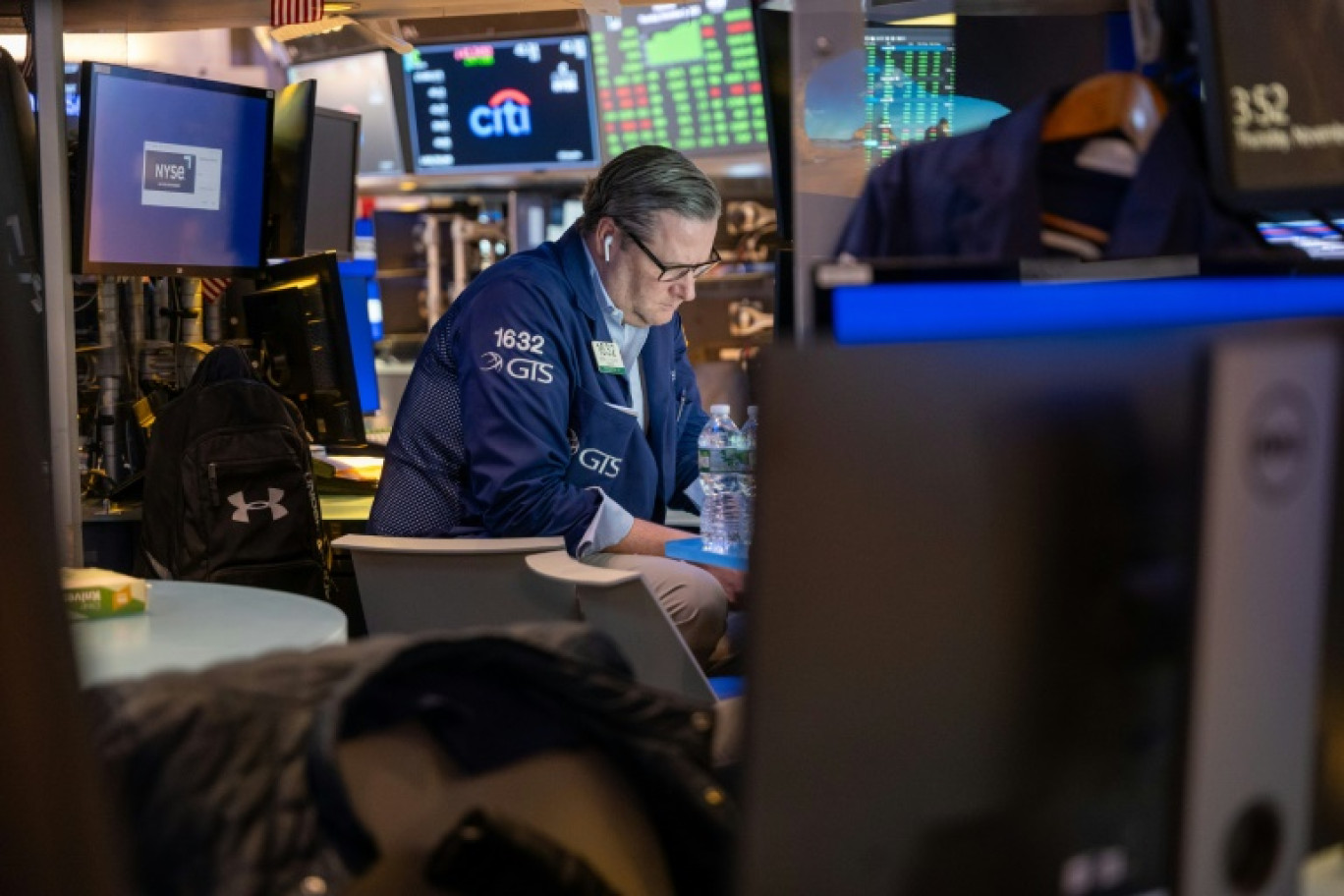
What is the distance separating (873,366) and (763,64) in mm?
1673

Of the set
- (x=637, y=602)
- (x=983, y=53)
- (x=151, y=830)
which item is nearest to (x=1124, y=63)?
(x=983, y=53)

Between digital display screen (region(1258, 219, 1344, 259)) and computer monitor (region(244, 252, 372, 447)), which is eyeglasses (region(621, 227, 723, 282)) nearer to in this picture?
computer monitor (region(244, 252, 372, 447))

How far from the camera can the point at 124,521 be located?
329 cm

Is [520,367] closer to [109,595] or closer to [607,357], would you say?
[607,357]

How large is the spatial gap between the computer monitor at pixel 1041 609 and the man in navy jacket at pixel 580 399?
1.97m

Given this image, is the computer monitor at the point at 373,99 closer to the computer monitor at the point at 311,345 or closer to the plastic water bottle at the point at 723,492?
the computer monitor at the point at 311,345

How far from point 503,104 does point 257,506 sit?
113 inches

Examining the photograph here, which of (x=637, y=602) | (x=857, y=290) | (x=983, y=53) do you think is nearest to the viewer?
(x=857, y=290)

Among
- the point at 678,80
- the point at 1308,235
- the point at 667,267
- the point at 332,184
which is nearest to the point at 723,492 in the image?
the point at 667,267

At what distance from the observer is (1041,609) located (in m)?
0.71

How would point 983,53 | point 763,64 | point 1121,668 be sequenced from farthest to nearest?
point 763,64 < point 983,53 < point 1121,668

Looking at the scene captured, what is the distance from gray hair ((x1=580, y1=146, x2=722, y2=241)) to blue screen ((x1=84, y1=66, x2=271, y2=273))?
3.05 feet

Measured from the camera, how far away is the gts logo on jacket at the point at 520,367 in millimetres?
2846

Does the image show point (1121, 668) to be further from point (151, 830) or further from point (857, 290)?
point (151, 830)
